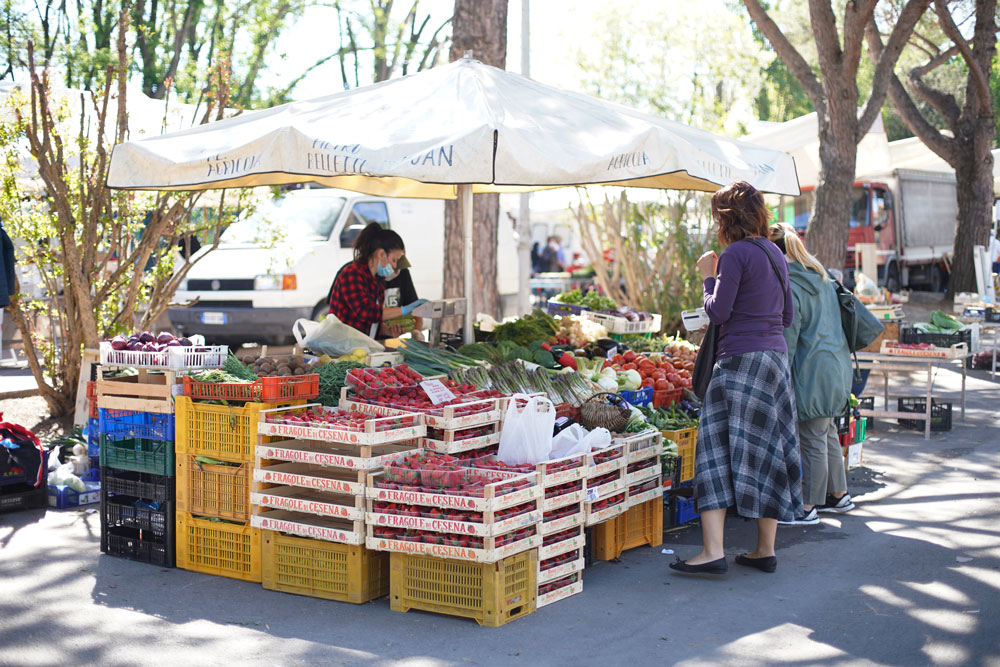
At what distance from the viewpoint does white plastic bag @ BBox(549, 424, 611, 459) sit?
559cm

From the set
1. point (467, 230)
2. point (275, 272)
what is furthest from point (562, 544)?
point (275, 272)

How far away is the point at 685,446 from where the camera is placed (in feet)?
22.0

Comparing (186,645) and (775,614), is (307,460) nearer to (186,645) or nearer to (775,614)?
(186,645)

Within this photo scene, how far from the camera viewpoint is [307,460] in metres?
5.24

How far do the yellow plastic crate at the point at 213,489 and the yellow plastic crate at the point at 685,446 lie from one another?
2702 millimetres

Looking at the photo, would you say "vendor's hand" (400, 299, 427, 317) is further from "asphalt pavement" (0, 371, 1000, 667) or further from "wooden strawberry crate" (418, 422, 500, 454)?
"asphalt pavement" (0, 371, 1000, 667)

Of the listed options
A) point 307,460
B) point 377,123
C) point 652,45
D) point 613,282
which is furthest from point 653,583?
point 652,45

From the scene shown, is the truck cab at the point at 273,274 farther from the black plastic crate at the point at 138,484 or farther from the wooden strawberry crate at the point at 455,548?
the wooden strawberry crate at the point at 455,548

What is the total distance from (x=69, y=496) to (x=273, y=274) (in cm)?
675

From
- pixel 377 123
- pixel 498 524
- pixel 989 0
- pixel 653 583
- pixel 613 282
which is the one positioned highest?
pixel 989 0

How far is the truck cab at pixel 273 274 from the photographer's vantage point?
13484 mm

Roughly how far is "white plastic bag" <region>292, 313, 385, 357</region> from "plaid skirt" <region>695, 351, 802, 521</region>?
8.64ft

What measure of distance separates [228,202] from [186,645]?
21.2 ft

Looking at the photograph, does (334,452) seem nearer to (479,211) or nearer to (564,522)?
(564,522)
